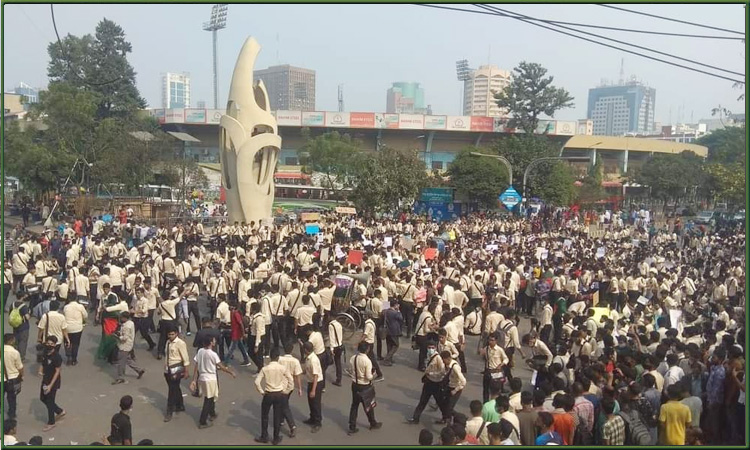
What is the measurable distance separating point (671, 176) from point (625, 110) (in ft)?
518

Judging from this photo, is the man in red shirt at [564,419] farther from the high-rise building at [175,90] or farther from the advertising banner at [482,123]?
the high-rise building at [175,90]

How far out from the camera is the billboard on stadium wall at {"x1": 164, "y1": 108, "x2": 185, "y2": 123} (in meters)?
56.3

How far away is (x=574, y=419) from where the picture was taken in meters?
5.62

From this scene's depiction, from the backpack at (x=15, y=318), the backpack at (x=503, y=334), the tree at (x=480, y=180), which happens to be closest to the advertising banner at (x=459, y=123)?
the tree at (x=480, y=180)

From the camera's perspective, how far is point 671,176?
143ft

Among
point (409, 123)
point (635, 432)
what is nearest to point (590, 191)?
point (409, 123)

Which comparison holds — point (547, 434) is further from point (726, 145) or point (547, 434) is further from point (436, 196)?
point (726, 145)

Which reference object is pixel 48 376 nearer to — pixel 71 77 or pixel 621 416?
pixel 621 416

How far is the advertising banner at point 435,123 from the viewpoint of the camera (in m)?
55.5

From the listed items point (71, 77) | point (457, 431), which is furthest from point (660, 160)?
point (457, 431)

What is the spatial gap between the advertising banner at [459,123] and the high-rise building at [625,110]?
470 feet

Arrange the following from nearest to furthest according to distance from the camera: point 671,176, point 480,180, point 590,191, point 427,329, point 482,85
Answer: point 427,329 → point 480,180 → point 590,191 → point 671,176 → point 482,85

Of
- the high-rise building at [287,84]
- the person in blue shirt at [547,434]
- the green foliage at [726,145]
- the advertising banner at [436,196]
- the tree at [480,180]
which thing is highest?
the high-rise building at [287,84]

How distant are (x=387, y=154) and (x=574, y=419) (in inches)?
963
